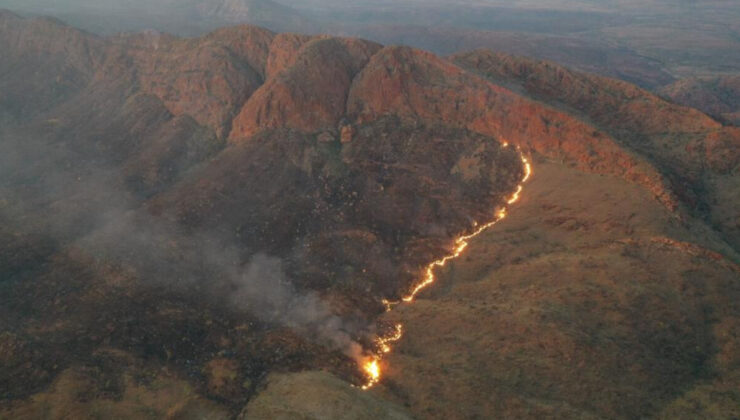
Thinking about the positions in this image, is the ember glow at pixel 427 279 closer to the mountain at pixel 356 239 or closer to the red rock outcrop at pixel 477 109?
the mountain at pixel 356 239

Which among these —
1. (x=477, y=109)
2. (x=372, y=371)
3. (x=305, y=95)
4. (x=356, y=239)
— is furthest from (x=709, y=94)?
(x=372, y=371)

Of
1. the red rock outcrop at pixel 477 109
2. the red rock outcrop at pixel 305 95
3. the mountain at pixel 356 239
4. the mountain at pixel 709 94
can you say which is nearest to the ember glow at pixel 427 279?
the mountain at pixel 356 239

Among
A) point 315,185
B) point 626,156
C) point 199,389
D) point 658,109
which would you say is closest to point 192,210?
point 315,185

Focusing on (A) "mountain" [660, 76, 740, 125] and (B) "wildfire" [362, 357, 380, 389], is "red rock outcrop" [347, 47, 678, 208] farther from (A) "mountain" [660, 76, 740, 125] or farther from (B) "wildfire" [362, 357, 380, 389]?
(A) "mountain" [660, 76, 740, 125]

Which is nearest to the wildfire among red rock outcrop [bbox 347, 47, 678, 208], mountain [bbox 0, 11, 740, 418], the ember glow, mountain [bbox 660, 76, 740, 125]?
the ember glow

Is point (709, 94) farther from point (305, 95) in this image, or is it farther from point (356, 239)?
point (356, 239)

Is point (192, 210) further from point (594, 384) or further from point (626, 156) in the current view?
point (626, 156)
